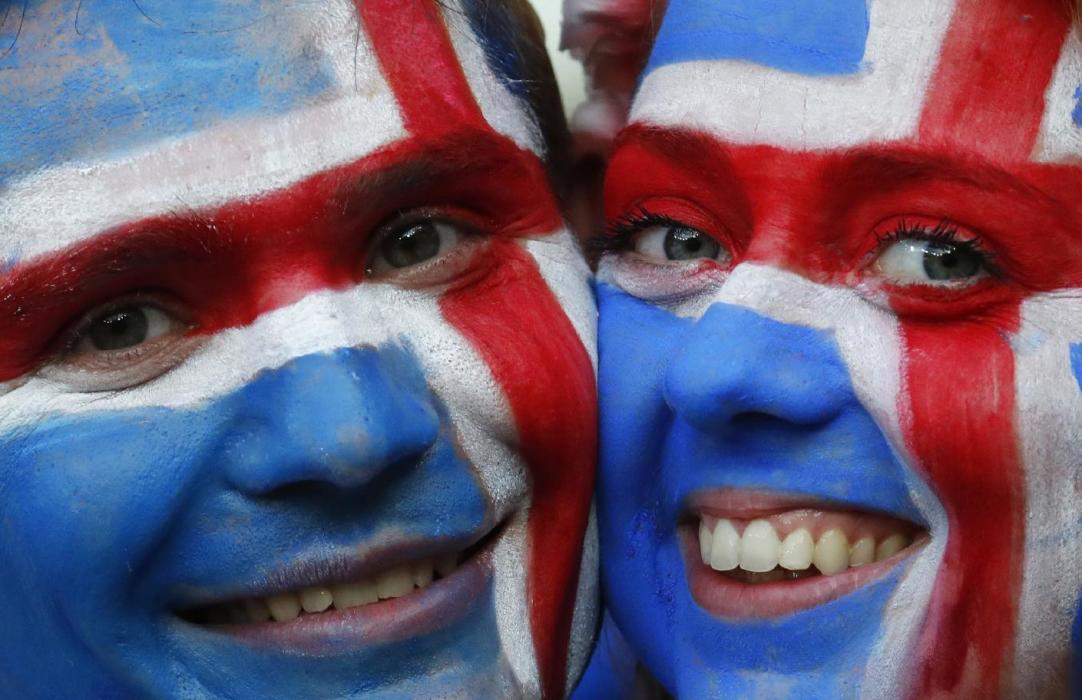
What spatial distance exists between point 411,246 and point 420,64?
0.29 metres

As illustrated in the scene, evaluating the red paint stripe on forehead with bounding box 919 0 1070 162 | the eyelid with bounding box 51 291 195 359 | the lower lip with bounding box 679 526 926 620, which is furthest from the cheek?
the red paint stripe on forehead with bounding box 919 0 1070 162

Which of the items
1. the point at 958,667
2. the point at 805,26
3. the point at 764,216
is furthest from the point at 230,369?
the point at 958,667

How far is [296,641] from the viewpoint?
7.09 feet

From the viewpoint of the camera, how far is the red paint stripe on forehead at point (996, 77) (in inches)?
81.5

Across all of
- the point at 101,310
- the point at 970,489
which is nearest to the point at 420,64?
the point at 101,310

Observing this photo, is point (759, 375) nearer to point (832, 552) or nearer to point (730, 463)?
point (730, 463)

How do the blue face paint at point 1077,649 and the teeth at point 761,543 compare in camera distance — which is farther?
the teeth at point 761,543

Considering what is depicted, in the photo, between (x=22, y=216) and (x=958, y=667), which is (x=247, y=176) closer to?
(x=22, y=216)

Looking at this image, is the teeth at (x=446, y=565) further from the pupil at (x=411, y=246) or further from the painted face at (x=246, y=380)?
the pupil at (x=411, y=246)

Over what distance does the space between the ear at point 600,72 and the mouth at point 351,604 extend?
2.51 ft

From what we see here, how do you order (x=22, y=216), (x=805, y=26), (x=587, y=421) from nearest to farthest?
(x=22, y=216), (x=805, y=26), (x=587, y=421)

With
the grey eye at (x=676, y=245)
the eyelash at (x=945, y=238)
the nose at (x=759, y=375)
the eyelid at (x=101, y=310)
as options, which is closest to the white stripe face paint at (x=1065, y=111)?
the eyelash at (x=945, y=238)

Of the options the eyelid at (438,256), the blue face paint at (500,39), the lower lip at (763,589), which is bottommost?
the lower lip at (763,589)

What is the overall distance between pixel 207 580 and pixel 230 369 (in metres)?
0.31
